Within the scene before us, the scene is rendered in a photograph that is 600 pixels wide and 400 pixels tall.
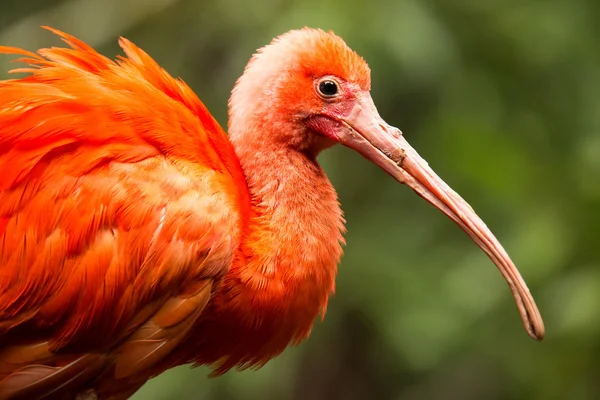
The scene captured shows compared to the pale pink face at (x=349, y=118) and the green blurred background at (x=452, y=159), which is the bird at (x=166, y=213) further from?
the green blurred background at (x=452, y=159)

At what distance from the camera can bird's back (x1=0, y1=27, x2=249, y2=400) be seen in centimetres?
300

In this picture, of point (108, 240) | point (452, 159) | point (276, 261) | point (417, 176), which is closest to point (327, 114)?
point (417, 176)

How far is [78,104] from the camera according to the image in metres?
3.10

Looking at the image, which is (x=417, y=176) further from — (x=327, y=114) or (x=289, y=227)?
(x=289, y=227)

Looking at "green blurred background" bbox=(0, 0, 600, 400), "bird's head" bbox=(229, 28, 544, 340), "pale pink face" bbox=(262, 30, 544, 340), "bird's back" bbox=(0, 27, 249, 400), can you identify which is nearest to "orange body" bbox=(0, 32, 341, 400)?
"bird's back" bbox=(0, 27, 249, 400)

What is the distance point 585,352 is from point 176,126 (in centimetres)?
274

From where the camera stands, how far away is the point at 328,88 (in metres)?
3.41

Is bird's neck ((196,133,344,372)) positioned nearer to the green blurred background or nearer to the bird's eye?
the bird's eye

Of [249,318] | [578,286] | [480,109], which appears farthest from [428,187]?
[480,109]

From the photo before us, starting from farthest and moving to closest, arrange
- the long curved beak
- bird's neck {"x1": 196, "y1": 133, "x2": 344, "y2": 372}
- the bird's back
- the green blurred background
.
Result: the green blurred background, the long curved beak, bird's neck {"x1": 196, "y1": 133, "x2": 344, "y2": 372}, the bird's back

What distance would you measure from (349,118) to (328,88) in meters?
0.13

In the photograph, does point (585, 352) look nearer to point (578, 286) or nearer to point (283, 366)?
point (578, 286)

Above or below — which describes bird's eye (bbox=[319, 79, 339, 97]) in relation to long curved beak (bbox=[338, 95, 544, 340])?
above

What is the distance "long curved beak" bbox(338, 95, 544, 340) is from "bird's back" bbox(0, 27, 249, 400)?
56 cm
